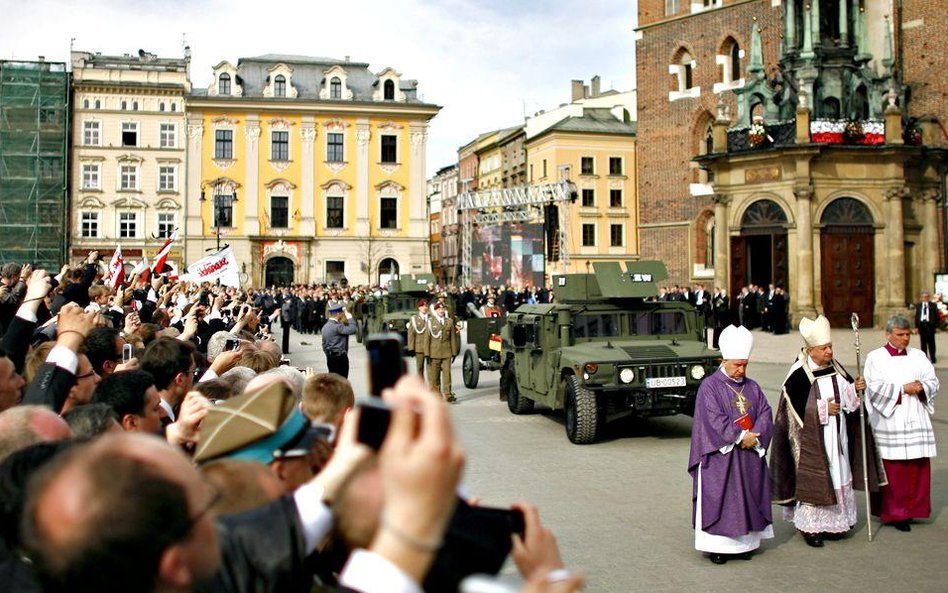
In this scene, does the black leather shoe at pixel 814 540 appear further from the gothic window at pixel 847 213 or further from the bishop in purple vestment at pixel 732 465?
the gothic window at pixel 847 213

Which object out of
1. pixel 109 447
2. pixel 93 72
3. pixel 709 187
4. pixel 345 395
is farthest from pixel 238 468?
pixel 93 72

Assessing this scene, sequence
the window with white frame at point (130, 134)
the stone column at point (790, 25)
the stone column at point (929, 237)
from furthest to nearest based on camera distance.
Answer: the window with white frame at point (130, 134)
the stone column at point (790, 25)
the stone column at point (929, 237)

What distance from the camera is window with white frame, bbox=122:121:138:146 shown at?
65.2 m

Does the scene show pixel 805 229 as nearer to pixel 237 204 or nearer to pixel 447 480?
pixel 447 480

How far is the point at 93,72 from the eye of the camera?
65.6 meters

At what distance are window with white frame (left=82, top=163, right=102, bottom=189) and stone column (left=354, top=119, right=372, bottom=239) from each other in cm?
1813

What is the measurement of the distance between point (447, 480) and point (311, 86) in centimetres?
6251

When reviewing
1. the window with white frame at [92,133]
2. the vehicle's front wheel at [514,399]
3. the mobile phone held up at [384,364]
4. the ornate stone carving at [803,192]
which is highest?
the window with white frame at [92,133]

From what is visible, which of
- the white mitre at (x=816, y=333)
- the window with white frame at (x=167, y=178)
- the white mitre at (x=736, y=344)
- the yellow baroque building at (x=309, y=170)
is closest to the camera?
the white mitre at (x=736, y=344)

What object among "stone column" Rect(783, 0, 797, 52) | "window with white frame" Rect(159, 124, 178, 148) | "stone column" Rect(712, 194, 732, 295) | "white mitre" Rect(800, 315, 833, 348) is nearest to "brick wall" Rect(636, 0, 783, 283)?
"stone column" Rect(783, 0, 797, 52)

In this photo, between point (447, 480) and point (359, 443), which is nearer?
point (447, 480)

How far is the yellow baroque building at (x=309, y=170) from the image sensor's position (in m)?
59.6

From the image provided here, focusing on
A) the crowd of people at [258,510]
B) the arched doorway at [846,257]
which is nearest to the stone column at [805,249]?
the arched doorway at [846,257]

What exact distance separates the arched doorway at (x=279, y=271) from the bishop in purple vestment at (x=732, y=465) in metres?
54.3
